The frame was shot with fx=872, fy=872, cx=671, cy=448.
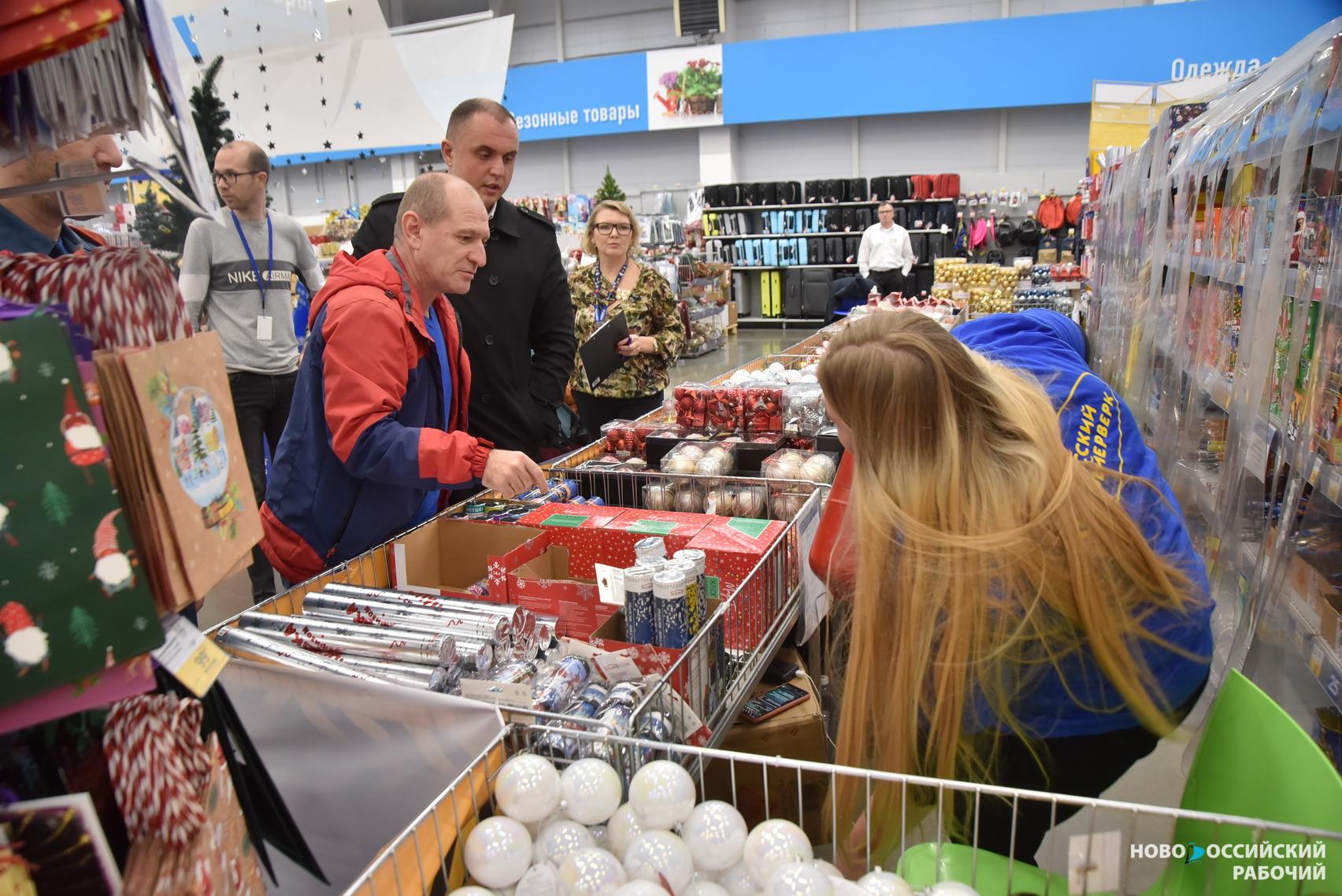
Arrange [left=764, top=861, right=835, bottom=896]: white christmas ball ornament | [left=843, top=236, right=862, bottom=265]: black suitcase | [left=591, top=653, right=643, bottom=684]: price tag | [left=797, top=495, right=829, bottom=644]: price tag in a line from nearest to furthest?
[left=764, top=861, right=835, bottom=896]: white christmas ball ornament < [left=591, top=653, right=643, bottom=684]: price tag < [left=797, top=495, right=829, bottom=644]: price tag < [left=843, top=236, right=862, bottom=265]: black suitcase

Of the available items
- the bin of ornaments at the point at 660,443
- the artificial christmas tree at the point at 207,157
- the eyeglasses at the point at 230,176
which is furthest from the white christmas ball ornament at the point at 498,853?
the eyeglasses at the point at 230,176

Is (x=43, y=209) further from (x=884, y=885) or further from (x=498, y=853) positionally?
(x=884, y=885)

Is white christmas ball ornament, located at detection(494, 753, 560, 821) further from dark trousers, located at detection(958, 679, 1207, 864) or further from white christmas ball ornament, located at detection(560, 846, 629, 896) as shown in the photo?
dark trousers, located at detection(958, 679, 1207, 864)

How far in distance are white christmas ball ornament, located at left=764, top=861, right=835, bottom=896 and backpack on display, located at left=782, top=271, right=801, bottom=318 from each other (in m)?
13.4

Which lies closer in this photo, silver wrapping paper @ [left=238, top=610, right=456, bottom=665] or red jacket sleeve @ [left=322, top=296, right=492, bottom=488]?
silver wrapping paper @ [left=238, top=610, right=456, bottom=665]

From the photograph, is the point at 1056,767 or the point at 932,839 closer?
the point at 932,839

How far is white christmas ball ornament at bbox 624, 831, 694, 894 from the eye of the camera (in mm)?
905

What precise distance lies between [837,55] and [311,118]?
11478 millimetres

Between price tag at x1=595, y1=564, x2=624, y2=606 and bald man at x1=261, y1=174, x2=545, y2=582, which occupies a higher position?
bald man at x1=261, y1=174, x2=545, y2=582

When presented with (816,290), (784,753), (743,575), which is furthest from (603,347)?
(816,290)

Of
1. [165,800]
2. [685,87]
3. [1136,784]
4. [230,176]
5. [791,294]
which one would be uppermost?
[685,87]

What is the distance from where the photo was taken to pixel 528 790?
99cm

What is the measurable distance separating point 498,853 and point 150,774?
37 centimetres

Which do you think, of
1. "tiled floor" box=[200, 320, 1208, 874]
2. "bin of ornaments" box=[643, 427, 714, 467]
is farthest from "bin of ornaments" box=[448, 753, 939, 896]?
"bin of ornaments" box=[643, 427, 714, 467]
